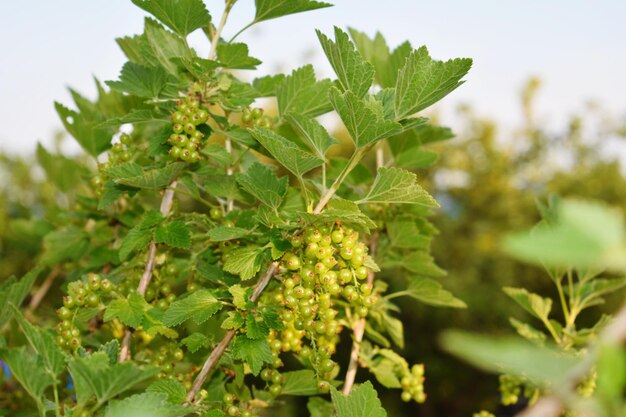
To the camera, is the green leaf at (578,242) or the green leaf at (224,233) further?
the green leaf at (224,233)

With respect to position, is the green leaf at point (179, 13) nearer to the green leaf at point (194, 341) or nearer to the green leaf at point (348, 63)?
the green leaf at point (348, 63)

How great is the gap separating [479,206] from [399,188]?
11.3m

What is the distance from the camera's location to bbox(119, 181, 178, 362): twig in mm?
1137

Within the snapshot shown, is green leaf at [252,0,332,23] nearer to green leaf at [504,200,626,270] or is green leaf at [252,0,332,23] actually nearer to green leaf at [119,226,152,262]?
green leaf at [119,226,152,262]

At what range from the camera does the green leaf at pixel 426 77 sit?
96 cm

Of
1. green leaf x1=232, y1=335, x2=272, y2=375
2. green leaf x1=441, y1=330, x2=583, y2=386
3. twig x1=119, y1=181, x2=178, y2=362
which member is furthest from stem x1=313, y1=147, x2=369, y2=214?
green leaf x1=441, y1=330, x2=583, y2=386

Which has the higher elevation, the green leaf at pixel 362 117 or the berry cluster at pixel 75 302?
the green leaf at pixel 362 117

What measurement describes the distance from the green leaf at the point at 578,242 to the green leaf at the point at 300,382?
103 centimetres

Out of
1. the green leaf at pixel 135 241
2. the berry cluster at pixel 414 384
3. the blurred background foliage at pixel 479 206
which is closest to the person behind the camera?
the green leaf at pixel 135 241

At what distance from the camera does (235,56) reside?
1.19m

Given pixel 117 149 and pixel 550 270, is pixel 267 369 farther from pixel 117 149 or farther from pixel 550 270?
pixel 550 270

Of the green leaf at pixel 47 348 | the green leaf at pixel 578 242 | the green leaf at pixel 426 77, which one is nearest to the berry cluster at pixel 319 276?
the green leaf at pixel 426 77

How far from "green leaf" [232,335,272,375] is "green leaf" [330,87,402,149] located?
14.7 inches

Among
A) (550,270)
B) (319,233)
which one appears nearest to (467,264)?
(550,270)
